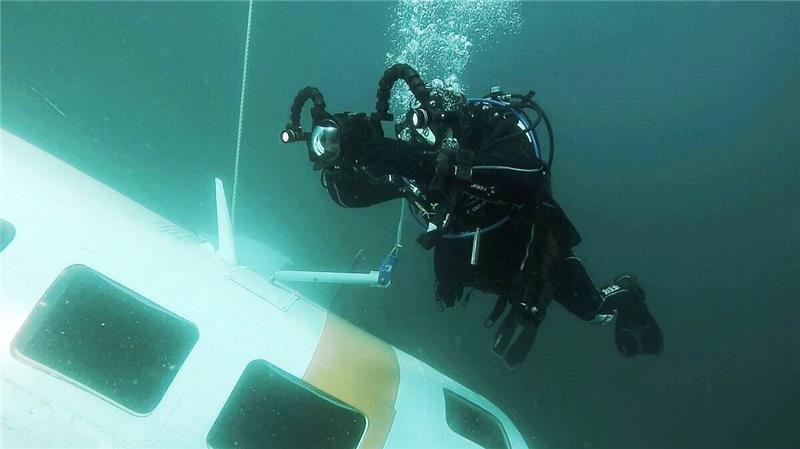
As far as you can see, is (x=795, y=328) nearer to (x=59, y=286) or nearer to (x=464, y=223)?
(x=464, y=223)

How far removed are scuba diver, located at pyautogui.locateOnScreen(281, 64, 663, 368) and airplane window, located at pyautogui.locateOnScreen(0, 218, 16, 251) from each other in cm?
114

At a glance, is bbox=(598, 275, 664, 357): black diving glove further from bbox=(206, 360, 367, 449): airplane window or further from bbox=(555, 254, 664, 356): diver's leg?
bbox=(206, 360, 367, 449): airplane window

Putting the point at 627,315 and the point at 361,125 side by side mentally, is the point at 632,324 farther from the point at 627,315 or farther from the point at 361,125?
the point at 361,125

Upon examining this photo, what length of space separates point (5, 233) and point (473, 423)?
10.2 feet

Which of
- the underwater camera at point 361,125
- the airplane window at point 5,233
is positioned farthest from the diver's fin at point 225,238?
the airplane window at point 5,233

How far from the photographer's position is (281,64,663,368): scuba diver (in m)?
1.88

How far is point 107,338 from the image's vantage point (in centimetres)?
200

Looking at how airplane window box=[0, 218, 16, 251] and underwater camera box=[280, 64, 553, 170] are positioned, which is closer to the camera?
underwater camera box=[280, 64, 553, 170]

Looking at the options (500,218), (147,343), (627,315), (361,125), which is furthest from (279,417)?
(627,315)

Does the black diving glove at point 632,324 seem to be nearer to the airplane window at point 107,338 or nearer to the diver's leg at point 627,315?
the diver's leg at point 627,315

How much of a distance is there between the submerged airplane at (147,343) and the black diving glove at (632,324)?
2659 mm

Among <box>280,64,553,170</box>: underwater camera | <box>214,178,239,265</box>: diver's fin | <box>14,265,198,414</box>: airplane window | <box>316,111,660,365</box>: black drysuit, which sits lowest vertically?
<box>14,265,198,414</box>: airplane window

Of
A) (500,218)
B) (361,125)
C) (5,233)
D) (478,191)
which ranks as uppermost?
(500,218)

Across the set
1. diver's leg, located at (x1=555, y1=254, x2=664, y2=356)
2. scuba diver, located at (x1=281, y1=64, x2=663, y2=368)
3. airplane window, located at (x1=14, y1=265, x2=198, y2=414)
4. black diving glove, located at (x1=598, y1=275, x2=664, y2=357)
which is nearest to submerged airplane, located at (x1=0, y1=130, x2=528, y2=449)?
airplane window, located at (x1=14, y1=265, x2=198, y2=414)
